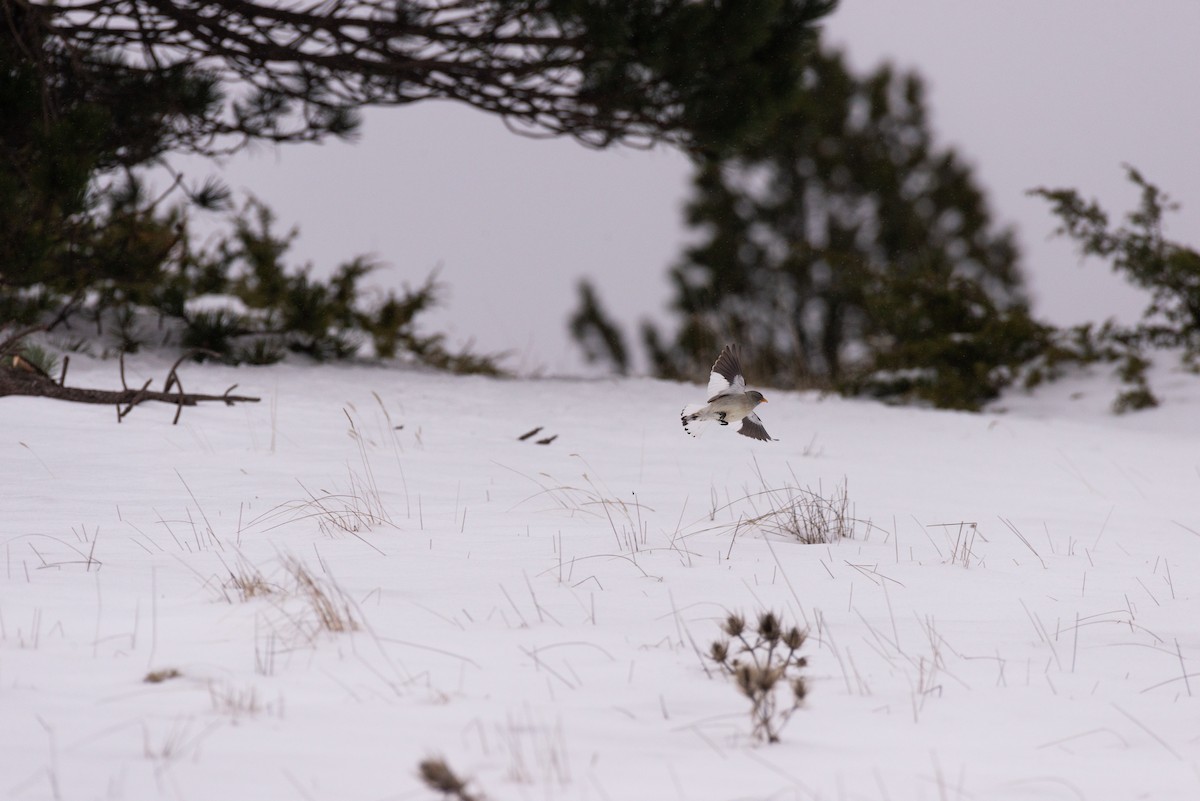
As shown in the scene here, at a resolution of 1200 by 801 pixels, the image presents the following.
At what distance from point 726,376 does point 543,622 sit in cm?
115

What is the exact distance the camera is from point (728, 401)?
3.36 meters

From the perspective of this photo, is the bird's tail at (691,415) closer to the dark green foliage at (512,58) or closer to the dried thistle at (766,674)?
the dried thistle at (766,674)

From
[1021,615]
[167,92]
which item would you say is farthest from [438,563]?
[167,92]

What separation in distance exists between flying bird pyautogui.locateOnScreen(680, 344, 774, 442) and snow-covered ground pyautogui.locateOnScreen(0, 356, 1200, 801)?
0.44m

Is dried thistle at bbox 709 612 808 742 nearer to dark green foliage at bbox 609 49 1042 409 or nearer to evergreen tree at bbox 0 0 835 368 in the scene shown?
evergreen tree at bbox 0 0 835 368

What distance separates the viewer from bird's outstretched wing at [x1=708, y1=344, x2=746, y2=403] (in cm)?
342

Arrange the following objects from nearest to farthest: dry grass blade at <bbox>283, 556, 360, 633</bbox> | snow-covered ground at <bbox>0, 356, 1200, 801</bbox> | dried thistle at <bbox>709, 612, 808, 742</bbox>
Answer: snow-covered ground at <bbox>0, 356, 1200, 801</bbox>
dried thistle at <bbox>709, 612, 808, 742</bbox>
dry grass blade at <bbox>283, 556, 360, 633</bbox>

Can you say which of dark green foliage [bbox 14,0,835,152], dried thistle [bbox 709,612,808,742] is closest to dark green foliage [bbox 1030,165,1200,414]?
dark green foliage [bbox 14,0,835,152]

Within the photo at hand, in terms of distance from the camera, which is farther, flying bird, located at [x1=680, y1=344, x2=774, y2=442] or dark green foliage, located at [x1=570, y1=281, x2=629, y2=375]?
dark green foliage, located at [x1=570, y1=281, x2=629, y2=375]

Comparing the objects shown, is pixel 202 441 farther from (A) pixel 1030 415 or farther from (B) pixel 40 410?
(A) pixel 1030 415

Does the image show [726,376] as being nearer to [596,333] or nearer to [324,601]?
[324,601]

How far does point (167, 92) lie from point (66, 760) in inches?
276

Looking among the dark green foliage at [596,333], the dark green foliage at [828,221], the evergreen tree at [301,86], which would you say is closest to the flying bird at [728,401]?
the evergreen tree at [301,86]

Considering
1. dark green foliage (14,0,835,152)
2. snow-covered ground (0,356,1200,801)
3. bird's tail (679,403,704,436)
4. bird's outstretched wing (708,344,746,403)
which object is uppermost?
dark green foliage (14,0,835,152)
